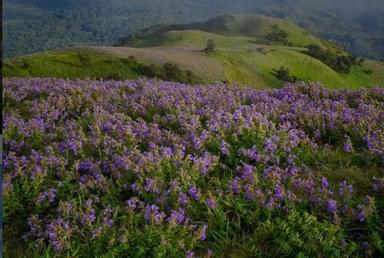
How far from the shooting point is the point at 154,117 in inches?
361

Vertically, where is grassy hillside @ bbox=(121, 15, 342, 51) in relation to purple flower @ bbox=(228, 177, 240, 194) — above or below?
below

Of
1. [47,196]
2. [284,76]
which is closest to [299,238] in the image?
[47,196]

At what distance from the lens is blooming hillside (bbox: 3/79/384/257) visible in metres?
6.05

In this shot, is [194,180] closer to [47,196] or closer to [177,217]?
[177,217]

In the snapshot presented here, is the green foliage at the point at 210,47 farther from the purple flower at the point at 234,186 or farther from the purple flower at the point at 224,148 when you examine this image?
the purple flower at the point at 234,186

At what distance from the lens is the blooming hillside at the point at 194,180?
19.9ft

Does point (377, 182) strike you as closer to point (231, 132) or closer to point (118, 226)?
point (231, 132)

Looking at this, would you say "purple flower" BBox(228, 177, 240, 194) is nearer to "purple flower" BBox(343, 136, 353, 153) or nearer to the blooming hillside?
the blooming hillside

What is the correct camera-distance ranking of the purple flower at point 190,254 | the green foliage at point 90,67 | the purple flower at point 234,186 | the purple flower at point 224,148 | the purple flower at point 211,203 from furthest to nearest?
the green foliage at point 90,67
the purple flower at point 224,148
the purple flower at point 234,186
the purple flower at point 211,203
the purple flower at point 190,254

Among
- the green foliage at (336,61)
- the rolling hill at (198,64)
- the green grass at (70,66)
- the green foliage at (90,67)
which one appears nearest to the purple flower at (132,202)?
the rolling hill at (198,64)

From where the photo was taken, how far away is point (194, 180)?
7199 millimetres

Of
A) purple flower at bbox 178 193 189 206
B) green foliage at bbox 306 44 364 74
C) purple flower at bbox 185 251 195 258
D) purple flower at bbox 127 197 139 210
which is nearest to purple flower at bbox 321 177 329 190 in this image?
purple flower at bbox 178 193 189 206

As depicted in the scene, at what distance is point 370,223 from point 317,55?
304 ft

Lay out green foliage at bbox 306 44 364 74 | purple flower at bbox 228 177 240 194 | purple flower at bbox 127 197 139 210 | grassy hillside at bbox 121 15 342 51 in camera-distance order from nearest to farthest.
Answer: purple flower at bbox 127 197 139 210 → purple flower at bbox 228 177 240 194 → green foliage at bbox 306 44 364 74 → grassy hillside at bbox 121 15 342 51
